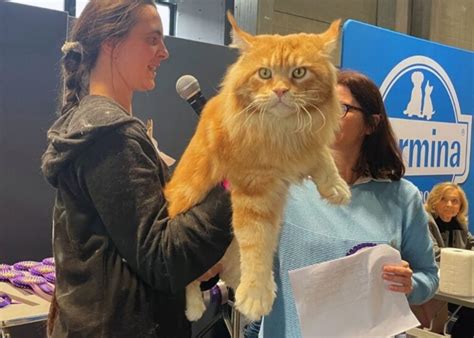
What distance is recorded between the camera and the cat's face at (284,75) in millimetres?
→ 829

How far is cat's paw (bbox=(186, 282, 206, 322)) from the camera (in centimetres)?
97

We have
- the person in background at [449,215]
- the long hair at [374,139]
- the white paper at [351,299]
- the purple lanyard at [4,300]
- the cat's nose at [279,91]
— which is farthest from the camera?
the person in background at [449,215]

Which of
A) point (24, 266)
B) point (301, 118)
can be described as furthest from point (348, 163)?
point (24, 266)

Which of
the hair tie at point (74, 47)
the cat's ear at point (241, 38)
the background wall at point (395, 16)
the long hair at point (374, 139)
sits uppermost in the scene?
the background wall at point (395, 16)

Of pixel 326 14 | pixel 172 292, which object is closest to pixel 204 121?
pixel 172 292

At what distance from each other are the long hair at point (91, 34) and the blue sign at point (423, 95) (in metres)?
1.89

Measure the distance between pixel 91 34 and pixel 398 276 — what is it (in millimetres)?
837

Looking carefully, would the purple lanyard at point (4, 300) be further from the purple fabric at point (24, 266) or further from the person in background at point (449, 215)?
the person in background at point (449, 215)

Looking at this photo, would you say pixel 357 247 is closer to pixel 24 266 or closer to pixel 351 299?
pixel 351 299

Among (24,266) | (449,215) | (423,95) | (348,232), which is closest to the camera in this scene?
(348,232)

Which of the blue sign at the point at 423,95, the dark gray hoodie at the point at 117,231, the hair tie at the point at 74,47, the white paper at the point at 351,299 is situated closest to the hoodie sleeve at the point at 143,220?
the dark gray hoodie at the point at 117,231

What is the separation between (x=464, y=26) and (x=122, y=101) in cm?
566

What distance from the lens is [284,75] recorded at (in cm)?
85

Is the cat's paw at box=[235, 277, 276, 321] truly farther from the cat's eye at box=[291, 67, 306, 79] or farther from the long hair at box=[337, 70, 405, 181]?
the long hair at box=[337, 70, 405, 181]
